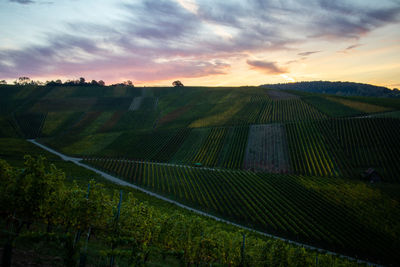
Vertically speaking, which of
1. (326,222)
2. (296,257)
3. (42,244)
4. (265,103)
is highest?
(265,103)

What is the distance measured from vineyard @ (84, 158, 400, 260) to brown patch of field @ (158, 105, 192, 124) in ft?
195

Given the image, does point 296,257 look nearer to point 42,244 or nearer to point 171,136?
point 42,244

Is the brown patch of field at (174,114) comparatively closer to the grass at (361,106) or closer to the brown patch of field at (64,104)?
the brown patch of field at (64,104)

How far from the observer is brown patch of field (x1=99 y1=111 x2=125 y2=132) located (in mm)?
119938

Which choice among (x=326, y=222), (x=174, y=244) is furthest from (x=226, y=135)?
(x=174, y=244)

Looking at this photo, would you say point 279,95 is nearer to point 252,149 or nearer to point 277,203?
point 252,149

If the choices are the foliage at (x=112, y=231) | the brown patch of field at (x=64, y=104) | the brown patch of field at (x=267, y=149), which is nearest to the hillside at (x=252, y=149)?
the brown patch of field at (x=267, y=149)

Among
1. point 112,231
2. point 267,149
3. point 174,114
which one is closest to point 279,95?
point 174,114

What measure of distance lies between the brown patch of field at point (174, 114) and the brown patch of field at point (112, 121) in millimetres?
23847

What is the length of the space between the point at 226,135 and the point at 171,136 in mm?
23234

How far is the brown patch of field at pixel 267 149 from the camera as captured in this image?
6925 cm

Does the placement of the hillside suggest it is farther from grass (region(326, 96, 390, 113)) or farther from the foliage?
the foliage

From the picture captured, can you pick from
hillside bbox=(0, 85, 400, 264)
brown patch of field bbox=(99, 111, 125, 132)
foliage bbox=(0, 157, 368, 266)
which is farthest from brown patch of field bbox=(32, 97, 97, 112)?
foliage bbox=(0, 157, 368, 266)

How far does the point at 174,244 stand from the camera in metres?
21.4
